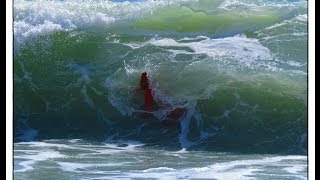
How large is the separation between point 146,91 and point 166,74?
31cm

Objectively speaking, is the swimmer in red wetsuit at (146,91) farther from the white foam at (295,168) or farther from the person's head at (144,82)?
the white foam at (295,168)

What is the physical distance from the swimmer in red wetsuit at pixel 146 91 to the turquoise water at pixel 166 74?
69mm

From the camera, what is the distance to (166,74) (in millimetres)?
7199

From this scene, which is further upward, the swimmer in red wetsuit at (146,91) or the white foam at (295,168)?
the swimmer in red wetsuit at (146,91)

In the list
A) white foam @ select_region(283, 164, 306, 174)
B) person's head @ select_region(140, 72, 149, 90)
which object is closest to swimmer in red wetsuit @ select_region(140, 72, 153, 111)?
person's head @ select_region(140, 72, 149, 90)

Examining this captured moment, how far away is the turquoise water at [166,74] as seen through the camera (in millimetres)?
6867

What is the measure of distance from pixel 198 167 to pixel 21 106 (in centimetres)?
242

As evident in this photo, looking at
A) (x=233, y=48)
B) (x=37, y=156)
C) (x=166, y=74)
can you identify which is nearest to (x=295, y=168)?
(x=233, y=48)

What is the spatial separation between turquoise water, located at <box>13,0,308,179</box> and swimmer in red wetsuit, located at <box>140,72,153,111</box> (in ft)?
0.23

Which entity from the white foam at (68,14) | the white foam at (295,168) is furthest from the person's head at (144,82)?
the white foam at (295,168)

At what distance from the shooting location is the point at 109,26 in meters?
7.61

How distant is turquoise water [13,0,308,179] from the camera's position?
6.87 meters

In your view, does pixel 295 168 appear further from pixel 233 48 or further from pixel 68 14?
pixel 68 14
